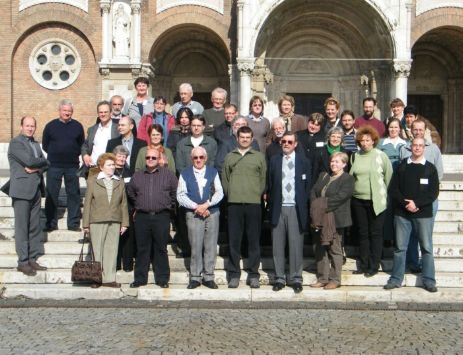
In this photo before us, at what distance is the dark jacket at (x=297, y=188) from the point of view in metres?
8.77

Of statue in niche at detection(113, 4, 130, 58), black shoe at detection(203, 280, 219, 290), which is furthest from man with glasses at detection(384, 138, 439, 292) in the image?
statue in niche at detection(113, 4, 130, 58)

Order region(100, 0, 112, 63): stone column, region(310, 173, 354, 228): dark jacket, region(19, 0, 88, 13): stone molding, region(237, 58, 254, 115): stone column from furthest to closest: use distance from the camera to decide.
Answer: region(19, 0, 88, 13): stone molding
region(100, 0, 112, 63): stone column
region(237, 58, 254, 115): stone column
region(310, 173, 354, 228): dark jacket

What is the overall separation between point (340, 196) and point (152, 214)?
2457 millimetres

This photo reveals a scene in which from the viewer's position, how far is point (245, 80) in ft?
61.4

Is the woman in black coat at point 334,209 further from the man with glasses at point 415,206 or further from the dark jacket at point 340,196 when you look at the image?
the man with glasses at point 415,206

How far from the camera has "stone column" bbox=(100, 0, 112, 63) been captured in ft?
65.3

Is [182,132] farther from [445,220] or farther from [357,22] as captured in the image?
[357,22]

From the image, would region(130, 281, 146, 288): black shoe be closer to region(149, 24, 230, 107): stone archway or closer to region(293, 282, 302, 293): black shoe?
region(293, 282, 302, 293): black shoe

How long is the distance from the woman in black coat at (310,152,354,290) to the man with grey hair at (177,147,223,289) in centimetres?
133

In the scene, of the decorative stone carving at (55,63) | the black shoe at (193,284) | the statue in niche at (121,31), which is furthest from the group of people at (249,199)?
the decorative stone carving at (55,63)

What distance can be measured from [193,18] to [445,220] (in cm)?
1192

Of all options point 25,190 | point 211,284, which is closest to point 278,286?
point 211,284

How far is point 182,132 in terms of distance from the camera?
383 inches

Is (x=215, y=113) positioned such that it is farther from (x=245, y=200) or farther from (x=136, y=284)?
(x=136, y=284)
